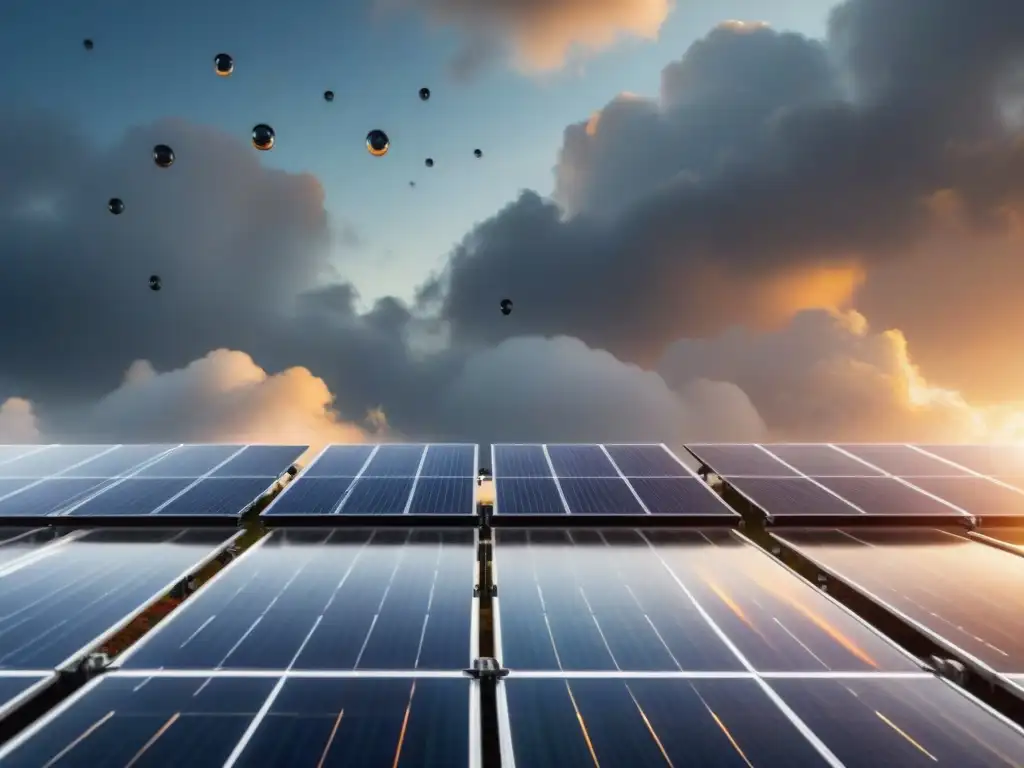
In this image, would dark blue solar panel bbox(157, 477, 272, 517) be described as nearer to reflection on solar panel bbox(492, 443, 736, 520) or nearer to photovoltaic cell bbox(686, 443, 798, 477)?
reflection on solar panel bbox(492, 443, 736, 520)

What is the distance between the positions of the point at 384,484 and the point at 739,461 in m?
12.5

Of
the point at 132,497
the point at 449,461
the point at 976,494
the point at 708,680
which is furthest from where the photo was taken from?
the point at 449,461

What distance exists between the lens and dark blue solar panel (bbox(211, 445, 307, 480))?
A: 16.8 meters

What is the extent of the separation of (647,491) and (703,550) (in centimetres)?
294

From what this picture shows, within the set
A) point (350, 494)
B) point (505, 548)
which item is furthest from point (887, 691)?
point (350, 494)

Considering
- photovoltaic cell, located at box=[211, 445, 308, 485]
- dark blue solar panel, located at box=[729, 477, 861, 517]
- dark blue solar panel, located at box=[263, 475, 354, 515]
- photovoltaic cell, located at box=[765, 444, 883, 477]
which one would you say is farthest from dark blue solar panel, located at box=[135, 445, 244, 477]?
photovoltaic cell, located at box=[765, 444, 883, 477]

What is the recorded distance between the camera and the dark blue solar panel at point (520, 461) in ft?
54.3

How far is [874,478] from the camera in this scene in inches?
652

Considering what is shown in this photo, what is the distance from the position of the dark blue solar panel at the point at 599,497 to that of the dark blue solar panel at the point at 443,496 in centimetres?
294

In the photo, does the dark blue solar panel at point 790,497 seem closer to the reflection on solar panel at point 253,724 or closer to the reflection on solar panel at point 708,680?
the reflection on solar panel at point 708,680

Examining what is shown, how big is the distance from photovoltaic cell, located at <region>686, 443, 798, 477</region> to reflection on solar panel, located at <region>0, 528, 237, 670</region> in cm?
1559

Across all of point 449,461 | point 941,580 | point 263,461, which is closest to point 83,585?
point 263,461

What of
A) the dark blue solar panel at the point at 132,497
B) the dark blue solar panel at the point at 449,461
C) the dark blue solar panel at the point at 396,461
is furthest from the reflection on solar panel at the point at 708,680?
the dark blue solar panel at the point at 132,497

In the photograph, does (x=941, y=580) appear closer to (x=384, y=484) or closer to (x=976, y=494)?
(x=976, y=494)
